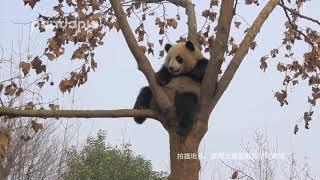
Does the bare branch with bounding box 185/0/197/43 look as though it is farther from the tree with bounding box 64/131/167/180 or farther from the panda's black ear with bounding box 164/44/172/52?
the tree with bounding box 64/131/167/180

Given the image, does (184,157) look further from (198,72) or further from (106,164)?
(106,164)

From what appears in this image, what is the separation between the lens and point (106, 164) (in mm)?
13258

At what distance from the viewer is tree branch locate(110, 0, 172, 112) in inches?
153

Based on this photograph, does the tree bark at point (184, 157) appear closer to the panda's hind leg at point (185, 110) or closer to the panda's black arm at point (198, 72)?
the panda's hind leg at point (185, 110)

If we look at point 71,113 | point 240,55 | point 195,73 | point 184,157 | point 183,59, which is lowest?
point 184,157

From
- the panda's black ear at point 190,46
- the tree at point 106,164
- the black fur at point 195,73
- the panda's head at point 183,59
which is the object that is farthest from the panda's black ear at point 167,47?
the tree at point 106,164

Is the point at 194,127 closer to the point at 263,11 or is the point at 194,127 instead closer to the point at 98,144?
the point at 263,11

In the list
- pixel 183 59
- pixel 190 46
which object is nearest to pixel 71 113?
pixel 190 46

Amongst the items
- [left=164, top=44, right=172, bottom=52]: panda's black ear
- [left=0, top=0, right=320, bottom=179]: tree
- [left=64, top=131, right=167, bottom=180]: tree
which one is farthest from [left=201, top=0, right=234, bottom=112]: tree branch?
[left=64, top=131, right=167, bottom=180]: tree

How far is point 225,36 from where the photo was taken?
12.9ft

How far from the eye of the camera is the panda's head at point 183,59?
552 centimetres

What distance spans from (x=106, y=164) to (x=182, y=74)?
839 cm

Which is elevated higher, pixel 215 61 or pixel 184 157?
pixel 215 61

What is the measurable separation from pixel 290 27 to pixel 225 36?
2.51 m
